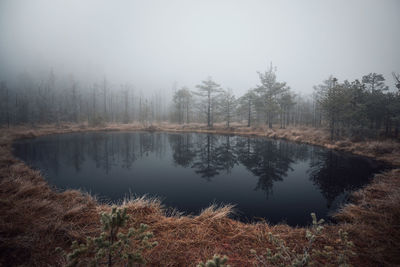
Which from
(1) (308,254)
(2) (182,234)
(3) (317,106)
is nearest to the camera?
(1) (308,254)

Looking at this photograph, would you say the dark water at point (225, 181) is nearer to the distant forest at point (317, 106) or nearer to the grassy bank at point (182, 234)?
the grassy bank at point (182, 234)

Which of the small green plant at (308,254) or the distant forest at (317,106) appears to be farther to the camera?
the distant forest at (317,106)

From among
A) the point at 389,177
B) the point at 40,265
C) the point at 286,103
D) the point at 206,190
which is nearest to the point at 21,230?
the point at 40,265

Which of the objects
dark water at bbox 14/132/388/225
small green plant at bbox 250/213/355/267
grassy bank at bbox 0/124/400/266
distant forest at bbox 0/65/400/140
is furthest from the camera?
distant forest at bbox 0/65/400/140

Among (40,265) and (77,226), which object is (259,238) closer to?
(40,265)

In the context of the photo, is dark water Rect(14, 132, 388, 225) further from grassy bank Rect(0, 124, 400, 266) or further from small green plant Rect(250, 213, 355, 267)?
small green plant Rect(250, 213, 355, 267)

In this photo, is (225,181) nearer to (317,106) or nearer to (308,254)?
(308,254)

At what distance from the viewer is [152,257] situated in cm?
238

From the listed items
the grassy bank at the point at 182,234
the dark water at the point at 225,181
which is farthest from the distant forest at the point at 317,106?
the grassy bank at the point at 182,234

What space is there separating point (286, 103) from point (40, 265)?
36034 mm

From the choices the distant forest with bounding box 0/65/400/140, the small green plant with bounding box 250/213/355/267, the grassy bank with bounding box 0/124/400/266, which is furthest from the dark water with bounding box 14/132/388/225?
the distant forest with bounding box 0/65/400/140

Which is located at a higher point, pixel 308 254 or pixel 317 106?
pixel 317 106

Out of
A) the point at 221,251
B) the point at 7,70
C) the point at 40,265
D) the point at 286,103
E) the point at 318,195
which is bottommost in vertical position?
the point at 318,195

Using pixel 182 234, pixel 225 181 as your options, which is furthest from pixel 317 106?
pixel 182 234
